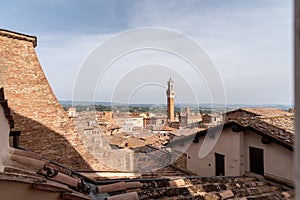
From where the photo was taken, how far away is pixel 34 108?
6.82 meters

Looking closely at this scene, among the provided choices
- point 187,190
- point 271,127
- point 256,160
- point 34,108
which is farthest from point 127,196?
point 271,127

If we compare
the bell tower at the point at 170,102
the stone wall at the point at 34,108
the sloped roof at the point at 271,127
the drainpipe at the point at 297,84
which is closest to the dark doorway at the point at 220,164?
the sloped roof at the point at 271,127

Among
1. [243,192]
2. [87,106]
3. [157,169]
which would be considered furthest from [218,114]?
[243,192]

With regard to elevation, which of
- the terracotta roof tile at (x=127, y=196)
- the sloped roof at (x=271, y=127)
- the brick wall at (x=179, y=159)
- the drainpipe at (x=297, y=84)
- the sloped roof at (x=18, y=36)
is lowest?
the brick wall at (x=179, y=159)

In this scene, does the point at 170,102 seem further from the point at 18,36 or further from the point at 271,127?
the point at 18,36

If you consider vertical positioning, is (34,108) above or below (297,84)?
below

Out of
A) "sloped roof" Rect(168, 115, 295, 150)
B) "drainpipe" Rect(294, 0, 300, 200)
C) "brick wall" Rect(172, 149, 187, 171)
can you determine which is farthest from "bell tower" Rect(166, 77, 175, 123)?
"drainpipe" Rect(294, 0, 300, 200)

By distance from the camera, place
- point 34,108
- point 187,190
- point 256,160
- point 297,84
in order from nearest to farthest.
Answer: point 297,84 < point 187,190 < point 256,160 < point 34,108

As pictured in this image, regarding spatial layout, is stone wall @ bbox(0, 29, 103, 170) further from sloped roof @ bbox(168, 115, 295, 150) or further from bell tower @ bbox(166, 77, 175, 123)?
bell tower @ bbox(166, 77, 175, 123)

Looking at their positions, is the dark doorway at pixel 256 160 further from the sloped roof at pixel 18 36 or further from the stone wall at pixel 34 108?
the sloped roof at pixel 18 36

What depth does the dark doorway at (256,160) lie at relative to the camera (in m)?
6.17

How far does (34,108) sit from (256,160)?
275 inches

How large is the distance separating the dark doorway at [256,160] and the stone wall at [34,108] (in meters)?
4.82

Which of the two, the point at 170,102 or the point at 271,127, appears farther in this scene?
the point at 170,102
